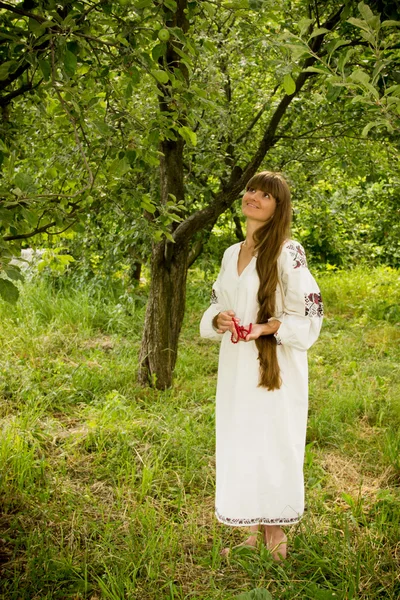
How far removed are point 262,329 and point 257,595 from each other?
1.06 meters

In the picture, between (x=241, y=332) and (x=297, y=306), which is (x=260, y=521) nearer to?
(x=241, y=332)

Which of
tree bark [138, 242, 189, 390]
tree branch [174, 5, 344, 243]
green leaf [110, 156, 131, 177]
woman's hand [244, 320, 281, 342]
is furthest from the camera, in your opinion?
tree bark [138, 242, 189, 390]

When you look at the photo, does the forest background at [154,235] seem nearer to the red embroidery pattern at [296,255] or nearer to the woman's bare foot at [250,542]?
the woman's bare foot at [250,542]

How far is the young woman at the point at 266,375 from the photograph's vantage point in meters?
2.56

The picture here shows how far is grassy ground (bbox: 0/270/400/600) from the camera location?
2586 mm

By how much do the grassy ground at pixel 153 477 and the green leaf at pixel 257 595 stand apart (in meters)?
0.04

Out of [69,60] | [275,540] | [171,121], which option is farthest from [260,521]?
[69,60]

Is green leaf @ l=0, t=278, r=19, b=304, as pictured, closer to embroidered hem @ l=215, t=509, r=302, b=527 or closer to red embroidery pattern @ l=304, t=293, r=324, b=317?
red embroidery pattern @ l=304, t=293, r=324, b=317

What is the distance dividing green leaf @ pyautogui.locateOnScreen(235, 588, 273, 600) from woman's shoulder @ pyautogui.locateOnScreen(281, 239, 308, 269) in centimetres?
133

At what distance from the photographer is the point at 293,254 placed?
2.58 m

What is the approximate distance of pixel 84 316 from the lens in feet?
20.2

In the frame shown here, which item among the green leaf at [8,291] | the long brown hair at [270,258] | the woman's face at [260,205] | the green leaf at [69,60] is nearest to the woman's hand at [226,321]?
the long brown hair at [270,258]

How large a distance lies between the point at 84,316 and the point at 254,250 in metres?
3.79

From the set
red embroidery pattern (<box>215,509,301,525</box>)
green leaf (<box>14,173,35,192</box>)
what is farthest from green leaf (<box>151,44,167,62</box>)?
red embroidery pattern (<box>215,509,301,525</box>)
